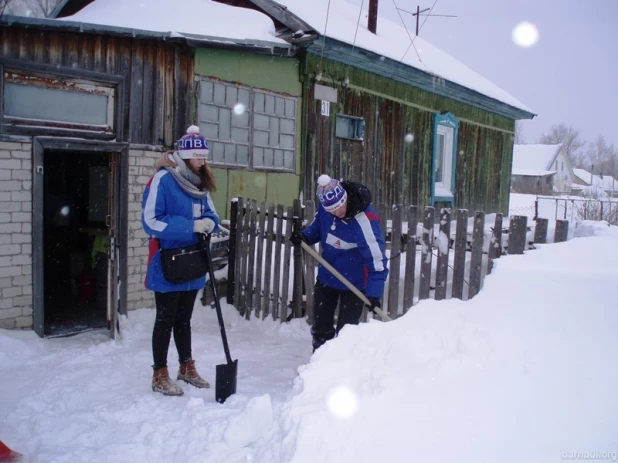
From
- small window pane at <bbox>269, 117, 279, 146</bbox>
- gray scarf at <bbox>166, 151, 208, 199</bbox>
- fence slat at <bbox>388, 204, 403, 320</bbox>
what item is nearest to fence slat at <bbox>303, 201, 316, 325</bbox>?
fence slat at <bbox>388, 204, 403, 320</bbox>

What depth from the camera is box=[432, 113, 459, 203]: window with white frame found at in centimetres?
1237

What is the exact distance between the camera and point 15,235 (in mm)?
5184

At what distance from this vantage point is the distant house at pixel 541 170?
5722 centimetres

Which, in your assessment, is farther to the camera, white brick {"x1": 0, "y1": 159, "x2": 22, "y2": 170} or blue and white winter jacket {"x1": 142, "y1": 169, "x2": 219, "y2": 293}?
white brick {"x1": 0, "y1": 159, "x2": 22, "y2": 170}

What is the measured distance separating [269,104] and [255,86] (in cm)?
38

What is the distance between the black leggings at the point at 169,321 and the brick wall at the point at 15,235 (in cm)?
215

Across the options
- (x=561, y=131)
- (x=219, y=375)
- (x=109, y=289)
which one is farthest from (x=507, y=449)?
(x=561, y=131)

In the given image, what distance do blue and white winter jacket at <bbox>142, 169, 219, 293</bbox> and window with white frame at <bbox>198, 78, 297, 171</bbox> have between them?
307 centimetres

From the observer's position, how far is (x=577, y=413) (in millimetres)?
2023

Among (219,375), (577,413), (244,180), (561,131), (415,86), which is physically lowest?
(219,375)

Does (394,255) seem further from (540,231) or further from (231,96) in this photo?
(231,96)

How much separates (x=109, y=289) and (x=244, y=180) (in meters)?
2.63

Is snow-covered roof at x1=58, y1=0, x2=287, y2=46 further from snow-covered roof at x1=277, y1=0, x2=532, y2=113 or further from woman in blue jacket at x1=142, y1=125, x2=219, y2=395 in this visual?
woman in blue jacket at x1=142, y1=125, x2=219, y2=395

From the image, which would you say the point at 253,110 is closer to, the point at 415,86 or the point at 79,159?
→ the point at 79,159
